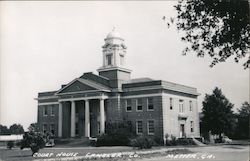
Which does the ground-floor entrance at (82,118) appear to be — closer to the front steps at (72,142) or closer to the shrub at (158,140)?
the front steps at (72,142)

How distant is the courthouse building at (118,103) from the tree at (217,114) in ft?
4.35

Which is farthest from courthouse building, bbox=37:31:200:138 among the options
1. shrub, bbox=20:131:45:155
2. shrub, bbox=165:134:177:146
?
shrub, bbox=20:131:45:155

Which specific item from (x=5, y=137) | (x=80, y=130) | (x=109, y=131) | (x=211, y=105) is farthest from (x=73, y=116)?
(x=211, y=105)

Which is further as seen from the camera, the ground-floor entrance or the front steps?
the ground-floor entrance

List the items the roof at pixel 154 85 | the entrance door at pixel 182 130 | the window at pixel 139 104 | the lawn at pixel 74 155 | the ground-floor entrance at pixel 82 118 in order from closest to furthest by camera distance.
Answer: the lawn at pixel 74 155 → the roof at pixel 154 85 → the window at pixel 139 104 → the ground-floor entrance at pixel 82 118 → the entrance door at pixel 182 130

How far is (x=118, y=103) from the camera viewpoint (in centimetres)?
4147

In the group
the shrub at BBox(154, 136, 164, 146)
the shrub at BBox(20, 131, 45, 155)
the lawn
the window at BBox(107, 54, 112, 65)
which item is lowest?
the lawn

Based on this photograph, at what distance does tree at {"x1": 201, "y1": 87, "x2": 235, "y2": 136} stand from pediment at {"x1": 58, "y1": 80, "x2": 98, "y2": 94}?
1423 centimetres

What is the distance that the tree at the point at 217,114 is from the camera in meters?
43.7

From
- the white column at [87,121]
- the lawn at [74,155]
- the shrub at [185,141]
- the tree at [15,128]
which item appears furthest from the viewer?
the white column at [87,121]

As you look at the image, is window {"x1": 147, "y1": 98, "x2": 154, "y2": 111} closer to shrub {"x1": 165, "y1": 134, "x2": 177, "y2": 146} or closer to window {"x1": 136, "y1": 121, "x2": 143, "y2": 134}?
window {"x1": 136, "y1": 121, "x2": 143, "y2": 134}

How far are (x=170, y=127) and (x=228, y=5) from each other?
27.4 m

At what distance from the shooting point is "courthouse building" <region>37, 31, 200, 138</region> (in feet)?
130

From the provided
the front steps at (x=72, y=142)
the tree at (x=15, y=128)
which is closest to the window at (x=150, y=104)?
the front steps at (x=72, y=142)
